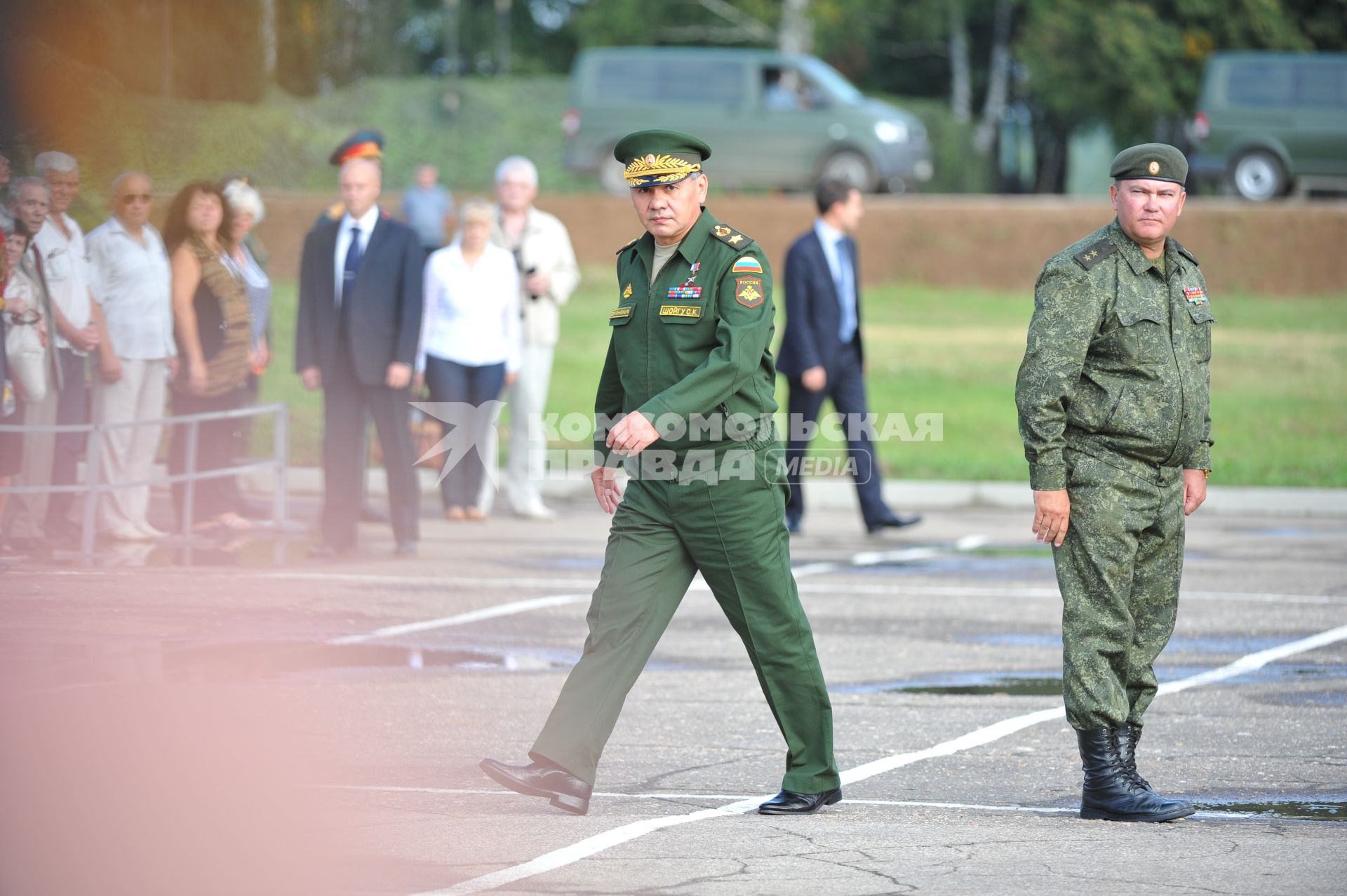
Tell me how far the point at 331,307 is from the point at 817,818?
246 inches

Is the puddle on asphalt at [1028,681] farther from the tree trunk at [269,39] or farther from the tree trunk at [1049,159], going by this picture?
the tree trunk at [1049,159]

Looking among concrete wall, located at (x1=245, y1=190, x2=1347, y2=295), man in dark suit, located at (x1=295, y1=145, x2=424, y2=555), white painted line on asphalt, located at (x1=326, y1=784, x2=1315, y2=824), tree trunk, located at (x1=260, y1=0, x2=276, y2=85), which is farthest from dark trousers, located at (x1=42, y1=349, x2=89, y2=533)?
concrete wall, located at (x1=245, y1=190, x2=1347, y2=295)

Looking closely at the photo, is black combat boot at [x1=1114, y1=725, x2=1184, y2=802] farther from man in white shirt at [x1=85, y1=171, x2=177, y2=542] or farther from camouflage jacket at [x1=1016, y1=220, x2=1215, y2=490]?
man in white shirt at [x1=85, y1=171, x2=177, y2=542]

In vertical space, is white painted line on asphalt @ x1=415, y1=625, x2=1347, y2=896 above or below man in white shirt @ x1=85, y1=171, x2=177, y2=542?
below

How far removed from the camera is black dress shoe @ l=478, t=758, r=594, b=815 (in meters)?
5.62

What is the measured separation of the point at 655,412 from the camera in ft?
17.9

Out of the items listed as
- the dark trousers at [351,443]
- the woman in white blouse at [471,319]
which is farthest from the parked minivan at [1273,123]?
the dark trousers at [351,443]

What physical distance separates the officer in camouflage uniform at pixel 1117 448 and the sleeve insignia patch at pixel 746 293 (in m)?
0.87

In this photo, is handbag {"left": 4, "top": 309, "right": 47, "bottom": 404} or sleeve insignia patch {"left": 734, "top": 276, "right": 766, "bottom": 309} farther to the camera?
handbag {"left": 4, "top": 309, "right": 47, "bottom": 404}

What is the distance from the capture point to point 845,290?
12406mm

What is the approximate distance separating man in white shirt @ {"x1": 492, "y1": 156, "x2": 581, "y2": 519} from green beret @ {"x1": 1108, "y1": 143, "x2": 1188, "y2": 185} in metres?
7.45

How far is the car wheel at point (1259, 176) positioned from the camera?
92.8 feet

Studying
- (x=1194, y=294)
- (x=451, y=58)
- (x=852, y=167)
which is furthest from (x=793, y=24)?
(x=1194, y=294)

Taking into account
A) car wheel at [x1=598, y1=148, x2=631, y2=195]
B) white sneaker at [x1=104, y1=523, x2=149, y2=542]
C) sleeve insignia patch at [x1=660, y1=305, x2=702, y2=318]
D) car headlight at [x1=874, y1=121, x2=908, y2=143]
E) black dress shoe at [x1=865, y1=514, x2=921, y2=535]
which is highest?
car headlight at [x1=874, y1=121, x2=908, y2=143]
